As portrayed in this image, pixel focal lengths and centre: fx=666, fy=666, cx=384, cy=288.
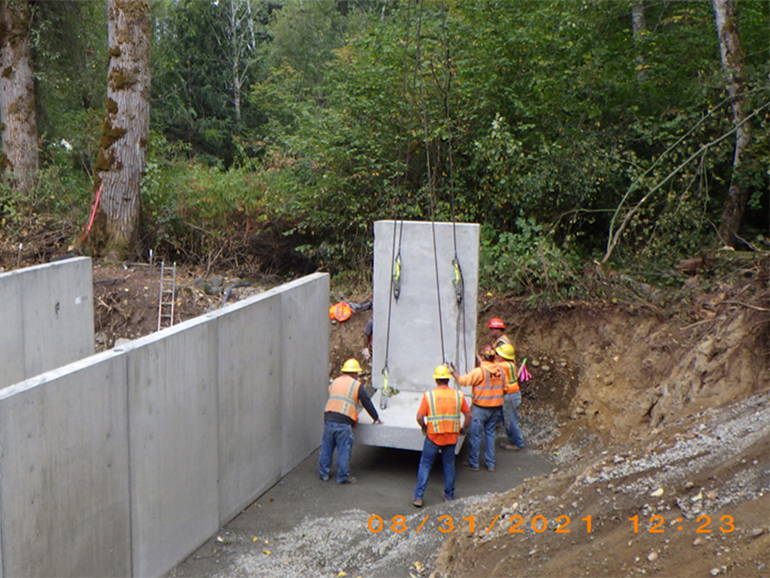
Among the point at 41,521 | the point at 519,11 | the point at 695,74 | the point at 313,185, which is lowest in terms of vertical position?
the point at 41,521

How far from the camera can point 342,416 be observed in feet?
26.3

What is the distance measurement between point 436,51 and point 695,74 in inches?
205

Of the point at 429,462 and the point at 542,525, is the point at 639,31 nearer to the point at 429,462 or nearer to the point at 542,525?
the point at 429,462

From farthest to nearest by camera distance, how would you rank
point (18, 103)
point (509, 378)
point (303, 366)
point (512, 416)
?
point (18, 103)
point (512, 416)
point (509, 378)
point (303, 366)

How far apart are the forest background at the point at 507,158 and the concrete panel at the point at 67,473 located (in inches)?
292

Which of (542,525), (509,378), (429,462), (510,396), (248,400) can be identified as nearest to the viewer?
(542,525)

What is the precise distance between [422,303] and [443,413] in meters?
2.98

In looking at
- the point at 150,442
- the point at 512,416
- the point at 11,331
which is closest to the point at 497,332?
the point at 512,416

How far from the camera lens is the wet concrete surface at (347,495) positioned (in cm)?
664

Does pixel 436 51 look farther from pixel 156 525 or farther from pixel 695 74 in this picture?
pixel 156 525

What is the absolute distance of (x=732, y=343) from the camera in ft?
26.2

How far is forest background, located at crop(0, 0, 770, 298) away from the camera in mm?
11867

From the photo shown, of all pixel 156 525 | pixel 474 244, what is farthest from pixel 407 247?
pixel 156 525
